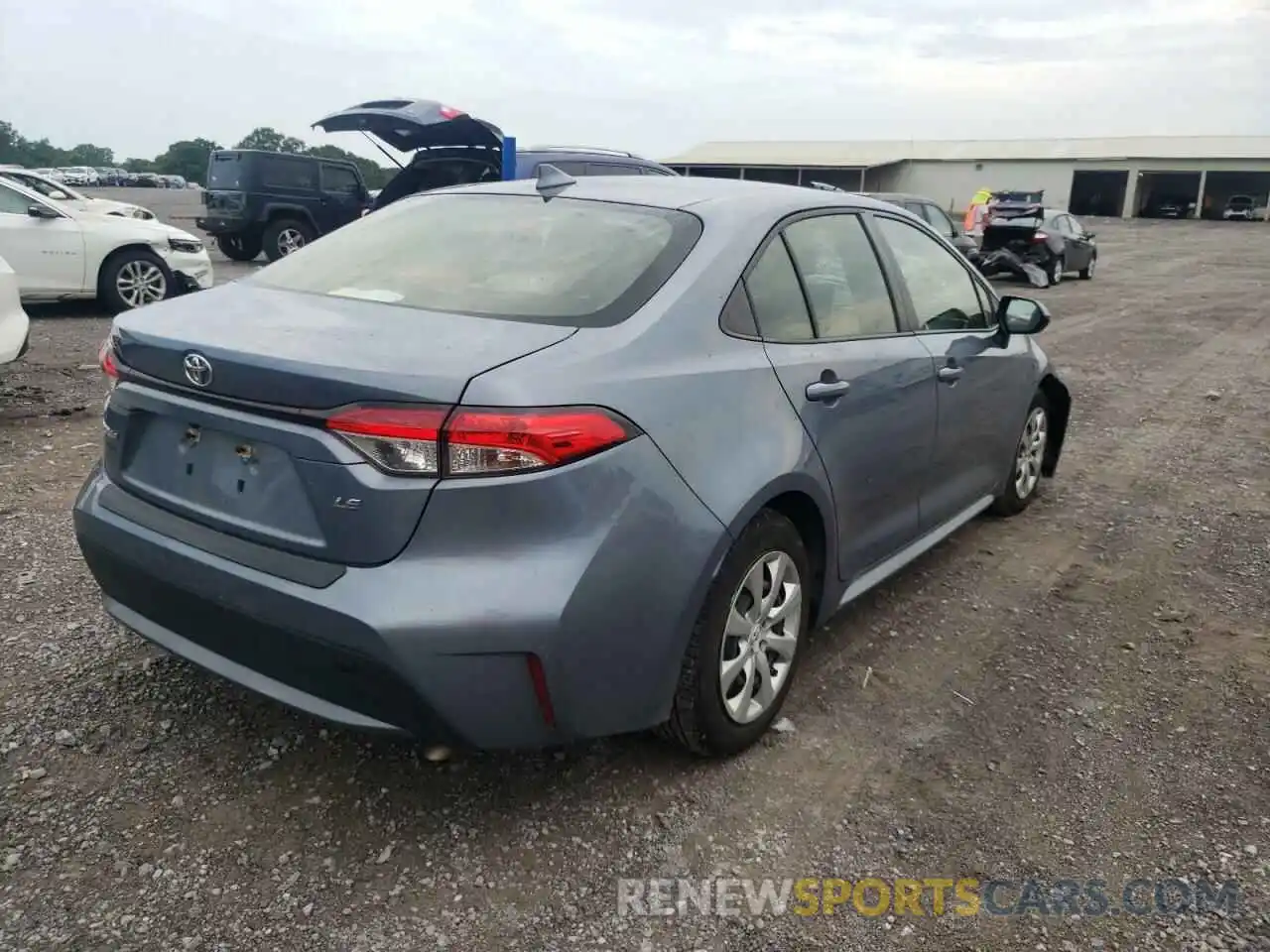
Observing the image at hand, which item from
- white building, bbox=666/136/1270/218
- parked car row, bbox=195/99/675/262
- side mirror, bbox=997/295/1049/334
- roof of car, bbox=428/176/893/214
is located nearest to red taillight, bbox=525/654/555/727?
roof of car, bbox=428/176/893/214

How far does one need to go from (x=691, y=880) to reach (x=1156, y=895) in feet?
3.71

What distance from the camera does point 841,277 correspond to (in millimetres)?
3463

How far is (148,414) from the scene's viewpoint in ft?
8.77

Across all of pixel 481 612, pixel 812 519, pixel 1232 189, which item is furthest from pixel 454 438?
pixel 1232 189

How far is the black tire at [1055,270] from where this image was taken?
19.3 meters

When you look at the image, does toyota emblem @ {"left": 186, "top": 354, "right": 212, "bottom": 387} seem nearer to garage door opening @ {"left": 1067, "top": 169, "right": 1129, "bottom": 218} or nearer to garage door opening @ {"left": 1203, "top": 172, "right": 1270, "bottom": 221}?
garage door opening @ {"left": 1203, "top": 172, "right": 1270, "bottom": 221}

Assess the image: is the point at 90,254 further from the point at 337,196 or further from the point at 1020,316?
the point at 1020,316

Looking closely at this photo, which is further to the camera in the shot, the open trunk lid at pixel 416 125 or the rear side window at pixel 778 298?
the open trunk lid at pixel 416 125

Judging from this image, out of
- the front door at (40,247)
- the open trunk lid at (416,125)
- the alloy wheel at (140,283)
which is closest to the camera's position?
the front door at (40,247)

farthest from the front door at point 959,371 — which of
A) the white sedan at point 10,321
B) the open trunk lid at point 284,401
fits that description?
the white sedan at point 10,321

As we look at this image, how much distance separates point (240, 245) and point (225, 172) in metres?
1.16

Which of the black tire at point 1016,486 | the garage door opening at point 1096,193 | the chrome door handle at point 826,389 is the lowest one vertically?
the black tire at point 1016,486

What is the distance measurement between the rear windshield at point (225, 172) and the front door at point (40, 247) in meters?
6.42

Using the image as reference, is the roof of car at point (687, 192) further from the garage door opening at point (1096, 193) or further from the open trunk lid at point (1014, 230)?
the garage door opening at point (1096, 193)
